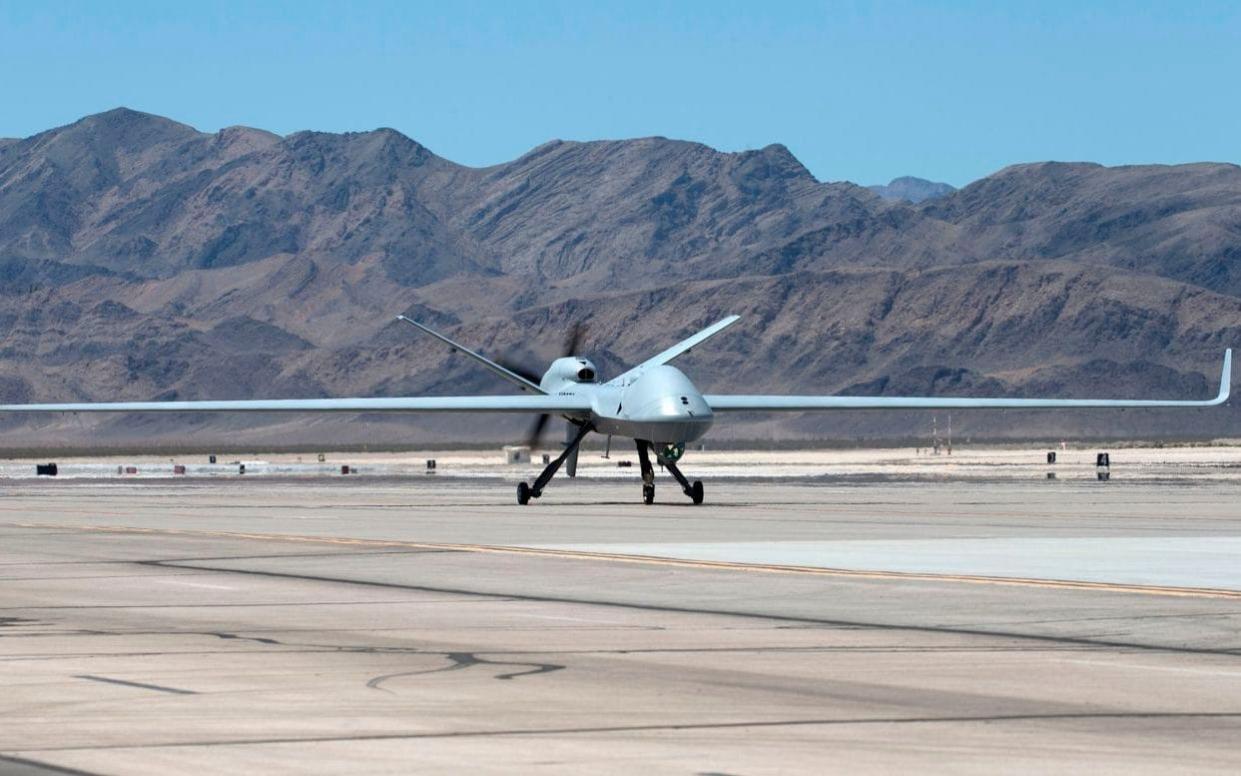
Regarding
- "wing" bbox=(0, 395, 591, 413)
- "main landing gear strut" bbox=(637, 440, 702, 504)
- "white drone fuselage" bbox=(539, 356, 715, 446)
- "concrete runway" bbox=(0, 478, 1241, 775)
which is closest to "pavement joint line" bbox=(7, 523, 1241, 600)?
"concrete runway" bbox=(0, 478, 1241, 775)

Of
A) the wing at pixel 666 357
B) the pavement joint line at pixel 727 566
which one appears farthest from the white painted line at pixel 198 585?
the wing at pixel 666 357

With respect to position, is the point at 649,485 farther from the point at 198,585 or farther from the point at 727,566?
the point at 198,585

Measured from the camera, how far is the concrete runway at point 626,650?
41.5 ft

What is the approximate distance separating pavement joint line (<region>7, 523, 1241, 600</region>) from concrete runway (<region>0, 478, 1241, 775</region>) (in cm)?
13

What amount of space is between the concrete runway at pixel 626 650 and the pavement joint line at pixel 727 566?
0.41 feet

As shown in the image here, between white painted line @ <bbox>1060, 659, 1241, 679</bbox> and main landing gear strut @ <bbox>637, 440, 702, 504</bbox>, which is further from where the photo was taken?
main landing gear strut @ <bbox>637, 440, 702, 504</bbox>

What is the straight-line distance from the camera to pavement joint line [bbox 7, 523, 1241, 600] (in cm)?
2428

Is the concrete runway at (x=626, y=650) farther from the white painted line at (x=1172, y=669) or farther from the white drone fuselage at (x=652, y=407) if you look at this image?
the white drone fuselage at (x=652, y=407)

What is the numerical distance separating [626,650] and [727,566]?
10.7 meters

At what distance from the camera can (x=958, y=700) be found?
580 inches

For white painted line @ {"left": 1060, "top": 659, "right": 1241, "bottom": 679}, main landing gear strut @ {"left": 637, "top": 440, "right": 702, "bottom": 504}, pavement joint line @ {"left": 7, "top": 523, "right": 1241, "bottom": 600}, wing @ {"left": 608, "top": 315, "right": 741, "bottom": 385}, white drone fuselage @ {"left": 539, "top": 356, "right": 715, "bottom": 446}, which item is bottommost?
white painted line @ {"left": 1060, "top": 659, "right": 1241, "bottom": 679}

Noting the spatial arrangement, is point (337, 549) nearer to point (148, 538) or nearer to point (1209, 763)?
point (148, 538)

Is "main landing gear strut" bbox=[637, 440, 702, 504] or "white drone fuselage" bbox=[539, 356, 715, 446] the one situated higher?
"white drone fuselage" bbox=[539, 356, 715, 446]

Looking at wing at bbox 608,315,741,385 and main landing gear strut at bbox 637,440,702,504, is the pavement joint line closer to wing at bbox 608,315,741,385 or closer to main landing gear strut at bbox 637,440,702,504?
wing at bbox 608,315,741,385
